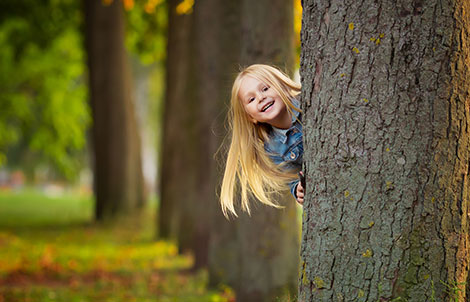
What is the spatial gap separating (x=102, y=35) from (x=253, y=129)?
1302 cm

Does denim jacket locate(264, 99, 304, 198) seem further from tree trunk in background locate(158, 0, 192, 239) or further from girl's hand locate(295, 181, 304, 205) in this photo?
tree trunk in background locate(158, 0, 192, 239)

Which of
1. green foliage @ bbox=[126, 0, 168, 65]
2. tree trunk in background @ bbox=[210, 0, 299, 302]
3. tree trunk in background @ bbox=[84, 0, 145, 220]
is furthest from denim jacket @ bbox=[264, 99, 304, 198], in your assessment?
green foliage @ bbox=[126, 0, 168, 65]

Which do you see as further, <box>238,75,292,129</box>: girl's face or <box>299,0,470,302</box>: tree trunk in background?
<box>238,75,292,129</box>: girl's face

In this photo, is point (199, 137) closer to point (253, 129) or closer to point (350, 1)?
point (253, 129)

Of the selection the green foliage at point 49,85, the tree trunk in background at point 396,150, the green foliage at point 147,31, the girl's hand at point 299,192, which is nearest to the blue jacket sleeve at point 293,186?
the girl's hand at point 299,192

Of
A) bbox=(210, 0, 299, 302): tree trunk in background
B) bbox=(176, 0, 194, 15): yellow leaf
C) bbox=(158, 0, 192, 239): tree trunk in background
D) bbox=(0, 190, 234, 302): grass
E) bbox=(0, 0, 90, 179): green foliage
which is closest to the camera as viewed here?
bbox=(210, 0, 299, 302): tree trunk in background

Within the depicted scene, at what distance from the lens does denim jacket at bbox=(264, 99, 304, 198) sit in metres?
3.28

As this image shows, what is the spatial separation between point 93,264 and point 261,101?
7.49 m

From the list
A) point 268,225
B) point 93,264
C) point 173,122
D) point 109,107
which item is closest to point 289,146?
point 268,225

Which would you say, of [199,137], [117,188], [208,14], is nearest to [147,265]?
[199,137]

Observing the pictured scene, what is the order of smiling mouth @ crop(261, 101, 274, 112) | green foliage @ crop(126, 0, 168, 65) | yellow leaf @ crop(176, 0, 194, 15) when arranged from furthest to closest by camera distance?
green foliage @ crop(126, 0, 168, 65)
yellow leaf @ crop(176, 0, 194, 15)
smiling mouth @ crop(261, 101, 274, 112)

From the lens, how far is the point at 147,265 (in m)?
9.84

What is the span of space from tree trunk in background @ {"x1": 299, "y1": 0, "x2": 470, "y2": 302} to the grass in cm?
432

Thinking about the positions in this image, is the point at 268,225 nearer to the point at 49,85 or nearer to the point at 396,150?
the point at 396,150
